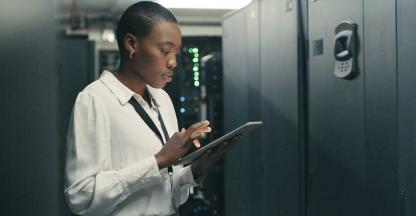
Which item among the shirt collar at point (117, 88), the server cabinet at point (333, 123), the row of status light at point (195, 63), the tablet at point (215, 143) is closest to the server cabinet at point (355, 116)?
the server cabinet at point (333, 123)

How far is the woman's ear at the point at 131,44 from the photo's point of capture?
1.51m

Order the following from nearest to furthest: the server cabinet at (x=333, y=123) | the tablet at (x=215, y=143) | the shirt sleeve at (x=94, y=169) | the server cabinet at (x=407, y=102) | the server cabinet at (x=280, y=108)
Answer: the shirt sleeve at (x=94, y=169) < the tablet at (x=215, y=143) < the server cabinet at (x=407, y=102) < the server cabinet at (x=333, y=123) < the server cabinet at (x=280, y=108)

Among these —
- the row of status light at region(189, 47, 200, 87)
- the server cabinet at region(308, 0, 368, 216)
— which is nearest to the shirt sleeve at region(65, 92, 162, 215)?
the server cabinet at region(308, 0, 368, 216)

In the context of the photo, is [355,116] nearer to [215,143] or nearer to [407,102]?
[407,102]

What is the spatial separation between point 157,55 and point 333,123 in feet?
3.78

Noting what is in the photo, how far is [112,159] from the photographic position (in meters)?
1.41

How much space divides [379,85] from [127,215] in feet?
3.48

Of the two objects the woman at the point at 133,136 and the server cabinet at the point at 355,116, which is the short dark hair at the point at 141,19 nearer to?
the woman at the point at 133,136

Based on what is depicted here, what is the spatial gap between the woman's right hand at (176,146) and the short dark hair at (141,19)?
0.32m

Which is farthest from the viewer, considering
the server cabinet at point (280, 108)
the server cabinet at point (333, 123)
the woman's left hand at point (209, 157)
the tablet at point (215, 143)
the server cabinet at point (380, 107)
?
the server cabinet at point (280, 108)

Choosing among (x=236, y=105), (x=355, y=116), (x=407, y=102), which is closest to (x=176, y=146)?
(x=407, y=102)

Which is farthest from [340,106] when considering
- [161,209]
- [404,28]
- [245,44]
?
[245,44]

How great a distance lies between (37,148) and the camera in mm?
1117

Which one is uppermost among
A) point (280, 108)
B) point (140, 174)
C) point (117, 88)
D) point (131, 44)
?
point (131, 44)
